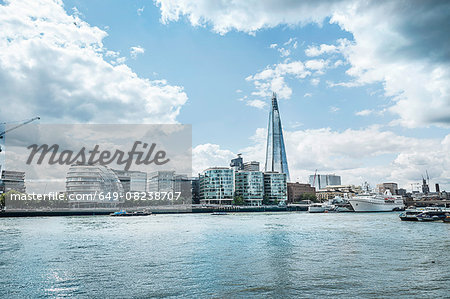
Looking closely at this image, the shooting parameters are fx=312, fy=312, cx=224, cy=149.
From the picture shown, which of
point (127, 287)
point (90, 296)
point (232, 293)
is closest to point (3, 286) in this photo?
point (90, 296)

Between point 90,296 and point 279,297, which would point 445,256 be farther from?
point 90,296

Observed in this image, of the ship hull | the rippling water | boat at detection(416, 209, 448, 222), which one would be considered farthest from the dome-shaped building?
boat at detection(416, 209, 448, 222)

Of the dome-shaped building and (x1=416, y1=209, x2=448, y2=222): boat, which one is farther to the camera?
the dome-shaped building

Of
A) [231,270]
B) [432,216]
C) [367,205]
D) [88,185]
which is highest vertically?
[88,185]

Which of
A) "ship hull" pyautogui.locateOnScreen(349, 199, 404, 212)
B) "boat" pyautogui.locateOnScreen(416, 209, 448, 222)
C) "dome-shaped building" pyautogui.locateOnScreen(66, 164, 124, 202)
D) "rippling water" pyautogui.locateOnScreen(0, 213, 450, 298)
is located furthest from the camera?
"dome-shaped building" pyautogui.locateOnScreen(66, 164, 124, 202)

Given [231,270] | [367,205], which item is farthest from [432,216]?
[231,270]

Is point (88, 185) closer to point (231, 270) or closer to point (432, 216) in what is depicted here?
point (432, 216)

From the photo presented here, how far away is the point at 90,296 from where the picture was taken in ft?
62.7

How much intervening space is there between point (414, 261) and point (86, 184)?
582 ft

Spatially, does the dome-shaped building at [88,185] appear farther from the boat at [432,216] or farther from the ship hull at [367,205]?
the boat at [432,216]

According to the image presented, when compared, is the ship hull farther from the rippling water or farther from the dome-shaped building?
the dome-shaped building

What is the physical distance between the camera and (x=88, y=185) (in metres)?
177

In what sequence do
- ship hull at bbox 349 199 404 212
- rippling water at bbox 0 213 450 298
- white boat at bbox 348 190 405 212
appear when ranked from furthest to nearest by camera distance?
white boat at bbox 348 190 405 212 < ship hull at bbox 349 199 404 212 < rippling water at bbox 0 213 450 298

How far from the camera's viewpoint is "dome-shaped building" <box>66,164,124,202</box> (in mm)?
174363
